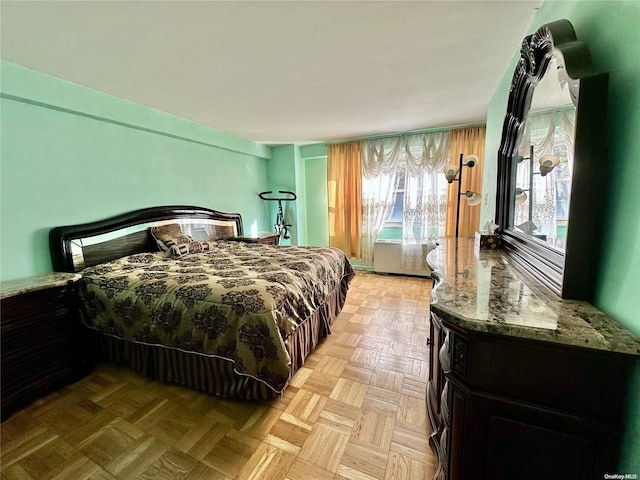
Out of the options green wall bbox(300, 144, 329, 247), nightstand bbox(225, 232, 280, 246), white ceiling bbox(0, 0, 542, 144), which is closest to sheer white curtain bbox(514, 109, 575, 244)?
white ceiling bbox(0, 0, 542, 144)

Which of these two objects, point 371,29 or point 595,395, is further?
point 371,29

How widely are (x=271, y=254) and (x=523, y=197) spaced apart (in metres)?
2.17

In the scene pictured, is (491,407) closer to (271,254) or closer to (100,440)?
(100,440)

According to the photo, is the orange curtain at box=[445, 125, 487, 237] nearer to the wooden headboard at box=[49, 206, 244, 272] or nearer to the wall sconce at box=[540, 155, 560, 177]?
the wall sconce at box=[540, 155, 560, 177]

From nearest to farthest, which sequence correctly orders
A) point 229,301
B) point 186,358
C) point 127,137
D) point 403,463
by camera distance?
1. point 403,463
2. point 229,301
3. point 186,358
4. point 127,137

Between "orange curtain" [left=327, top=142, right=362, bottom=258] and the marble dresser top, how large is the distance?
3459 mm

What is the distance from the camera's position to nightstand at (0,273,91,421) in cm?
158

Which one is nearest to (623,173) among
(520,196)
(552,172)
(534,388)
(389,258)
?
(552,172)

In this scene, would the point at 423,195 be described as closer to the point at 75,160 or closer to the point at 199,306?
the point at 199,306

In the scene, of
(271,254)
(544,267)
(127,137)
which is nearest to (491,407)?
(544,267)

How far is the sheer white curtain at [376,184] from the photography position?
4227 millimetres

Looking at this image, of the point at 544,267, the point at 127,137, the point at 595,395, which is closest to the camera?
the point at 595,395

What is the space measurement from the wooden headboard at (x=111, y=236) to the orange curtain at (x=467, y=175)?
12.1 feet

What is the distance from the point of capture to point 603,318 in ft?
2.35
